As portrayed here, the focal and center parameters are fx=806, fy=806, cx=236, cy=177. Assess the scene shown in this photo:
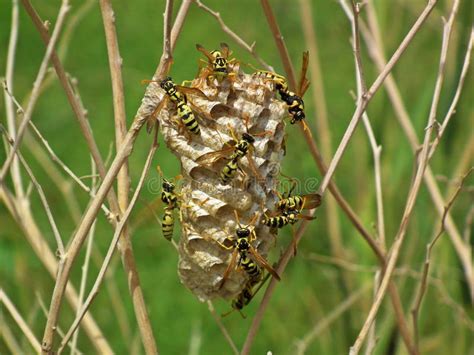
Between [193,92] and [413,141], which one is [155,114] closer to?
[193,92]

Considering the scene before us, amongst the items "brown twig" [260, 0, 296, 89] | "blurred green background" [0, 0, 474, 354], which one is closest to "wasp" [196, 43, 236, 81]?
"brown twig" [260, 0, 296, 89]

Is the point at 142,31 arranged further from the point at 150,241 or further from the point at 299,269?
the point at 299,269

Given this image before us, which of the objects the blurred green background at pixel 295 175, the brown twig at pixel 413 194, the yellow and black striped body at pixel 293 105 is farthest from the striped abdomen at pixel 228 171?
the blurred green background at pixel 295 175

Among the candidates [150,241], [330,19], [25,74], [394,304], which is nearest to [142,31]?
[25,74]

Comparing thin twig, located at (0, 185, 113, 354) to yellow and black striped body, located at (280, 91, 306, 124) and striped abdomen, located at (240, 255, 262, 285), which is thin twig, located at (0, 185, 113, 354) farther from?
yellow and black striped body, located at (280, 91, 306, 124)

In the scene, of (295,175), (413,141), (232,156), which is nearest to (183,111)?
(232,156)
